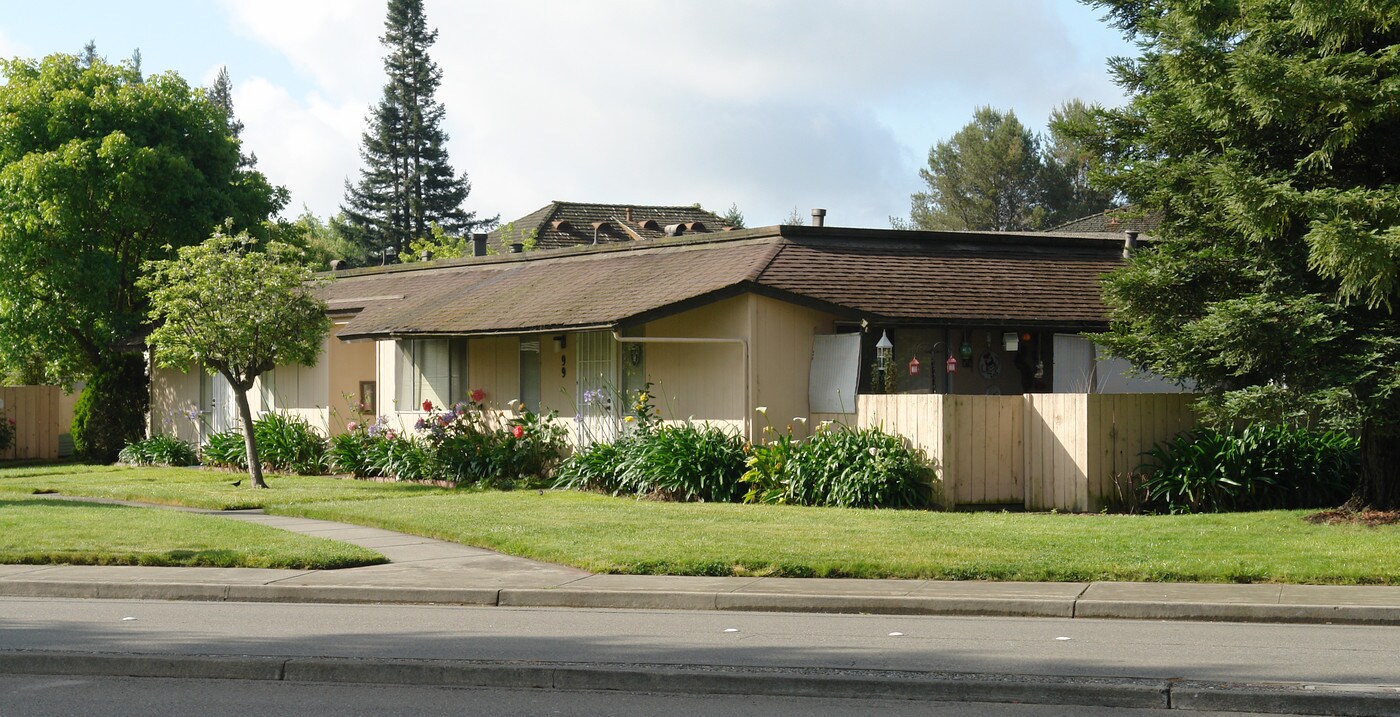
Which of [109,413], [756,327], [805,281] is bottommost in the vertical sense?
[109,413]

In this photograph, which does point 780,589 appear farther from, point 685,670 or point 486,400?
point 486,400

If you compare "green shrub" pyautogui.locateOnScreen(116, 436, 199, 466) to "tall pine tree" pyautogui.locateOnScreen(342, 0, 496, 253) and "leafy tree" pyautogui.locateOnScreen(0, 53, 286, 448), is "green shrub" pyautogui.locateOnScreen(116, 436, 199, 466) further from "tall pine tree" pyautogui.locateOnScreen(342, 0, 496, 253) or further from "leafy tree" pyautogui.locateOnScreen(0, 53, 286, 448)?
"tall pine tree" pyautogui.locateOnScreen(342, 0, 496, 253)

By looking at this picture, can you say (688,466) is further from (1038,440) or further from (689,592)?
(689,592)

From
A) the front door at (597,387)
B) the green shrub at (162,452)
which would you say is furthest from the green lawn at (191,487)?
the front door at (597,387)

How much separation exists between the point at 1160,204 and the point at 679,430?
7.39 meters

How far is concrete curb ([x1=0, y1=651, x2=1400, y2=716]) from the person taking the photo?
314 inches

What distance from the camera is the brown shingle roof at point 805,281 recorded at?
69.5 feet

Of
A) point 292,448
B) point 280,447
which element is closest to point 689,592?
point 292,448

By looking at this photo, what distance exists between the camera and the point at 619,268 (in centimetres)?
2478

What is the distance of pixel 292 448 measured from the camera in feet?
89.0

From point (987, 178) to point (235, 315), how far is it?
60.3m

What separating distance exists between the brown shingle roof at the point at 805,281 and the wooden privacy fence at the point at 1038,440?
2.47 meters

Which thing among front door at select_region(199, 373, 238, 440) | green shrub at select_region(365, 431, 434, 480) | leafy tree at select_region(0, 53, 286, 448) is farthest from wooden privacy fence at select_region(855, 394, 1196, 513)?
leafy tree at select_region(0, 53, 286, 448)

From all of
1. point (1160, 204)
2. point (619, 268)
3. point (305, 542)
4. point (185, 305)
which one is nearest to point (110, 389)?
point (185, 305)
